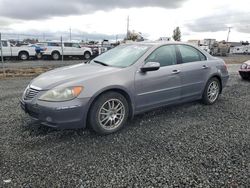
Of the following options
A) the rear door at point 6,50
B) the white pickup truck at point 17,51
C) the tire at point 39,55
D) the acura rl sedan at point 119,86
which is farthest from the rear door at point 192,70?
the tire at point 39,55

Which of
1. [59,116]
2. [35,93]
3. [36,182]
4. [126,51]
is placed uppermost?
[126,51]

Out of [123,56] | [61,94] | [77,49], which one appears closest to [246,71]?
[123,56]

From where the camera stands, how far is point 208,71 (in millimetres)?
5164

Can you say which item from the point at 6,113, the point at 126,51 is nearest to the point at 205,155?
the point at 126,51

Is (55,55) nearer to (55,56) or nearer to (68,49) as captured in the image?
(55,56)

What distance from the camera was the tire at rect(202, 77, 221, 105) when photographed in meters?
5.25

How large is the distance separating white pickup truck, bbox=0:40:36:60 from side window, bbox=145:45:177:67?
50.9 feet

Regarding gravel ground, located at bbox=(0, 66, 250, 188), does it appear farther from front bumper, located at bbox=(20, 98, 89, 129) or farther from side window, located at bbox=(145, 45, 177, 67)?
side window, located at bbox=(145, 45, 177, 67)

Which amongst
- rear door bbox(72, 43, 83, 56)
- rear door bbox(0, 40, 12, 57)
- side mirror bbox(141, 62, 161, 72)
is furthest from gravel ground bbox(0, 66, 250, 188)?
rear door bbox(72, 43, 83, 56)

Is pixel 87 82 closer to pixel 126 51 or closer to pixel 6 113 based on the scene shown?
pixel 126 51

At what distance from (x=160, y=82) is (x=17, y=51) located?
16.5m

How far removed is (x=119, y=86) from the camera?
12.1 feet

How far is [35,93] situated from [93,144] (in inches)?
45.8

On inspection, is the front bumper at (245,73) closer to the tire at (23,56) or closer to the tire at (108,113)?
the tire at (108,113)
